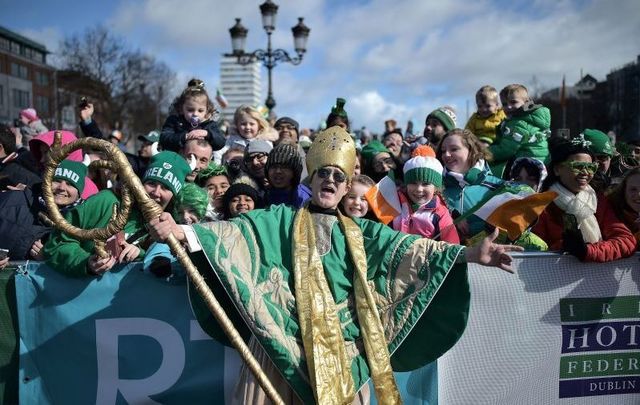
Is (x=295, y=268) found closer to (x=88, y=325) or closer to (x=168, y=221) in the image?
(x=168, y=221)

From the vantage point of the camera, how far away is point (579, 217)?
12.8 feet

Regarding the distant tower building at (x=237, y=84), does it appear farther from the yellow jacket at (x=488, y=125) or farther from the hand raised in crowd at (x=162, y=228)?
the hand raised in crowd at (x=162, y=228)

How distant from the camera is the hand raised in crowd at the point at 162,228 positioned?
→ 2.82m

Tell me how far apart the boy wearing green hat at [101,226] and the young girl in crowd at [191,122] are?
1396mm

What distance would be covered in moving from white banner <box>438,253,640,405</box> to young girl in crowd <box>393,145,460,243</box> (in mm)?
420

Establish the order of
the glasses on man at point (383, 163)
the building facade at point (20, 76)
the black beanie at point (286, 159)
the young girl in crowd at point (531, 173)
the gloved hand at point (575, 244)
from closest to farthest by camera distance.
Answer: the gloved hand at point (575, 244), the black beanie at point (286, 159), the young girl in crowd at point (531, 173), the glasses on man at point (383, 163), the building facade at point (20, 76)

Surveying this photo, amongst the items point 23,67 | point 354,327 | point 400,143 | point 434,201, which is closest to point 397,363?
point 354,327

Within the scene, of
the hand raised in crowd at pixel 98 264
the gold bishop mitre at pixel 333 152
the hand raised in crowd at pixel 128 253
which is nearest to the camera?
the gold bishop mitre at pixel 333 152

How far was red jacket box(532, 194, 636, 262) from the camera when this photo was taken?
380cm

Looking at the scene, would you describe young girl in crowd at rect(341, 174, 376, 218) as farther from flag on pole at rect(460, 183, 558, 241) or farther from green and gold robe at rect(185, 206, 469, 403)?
green and gold robe at rect(185, 206, 469, 403)

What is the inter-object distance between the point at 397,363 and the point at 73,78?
145ft

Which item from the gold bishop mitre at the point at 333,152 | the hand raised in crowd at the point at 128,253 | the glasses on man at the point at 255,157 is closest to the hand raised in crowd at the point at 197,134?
the glasses on man at the point at 255,157

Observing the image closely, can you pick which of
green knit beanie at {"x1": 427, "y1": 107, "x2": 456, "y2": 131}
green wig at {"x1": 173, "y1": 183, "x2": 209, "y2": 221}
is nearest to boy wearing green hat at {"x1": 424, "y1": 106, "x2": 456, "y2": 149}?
green knit beanie at {"x1": 427, "y1": 107, "x2": 456, "y2": 131}

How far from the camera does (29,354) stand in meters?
3.61
